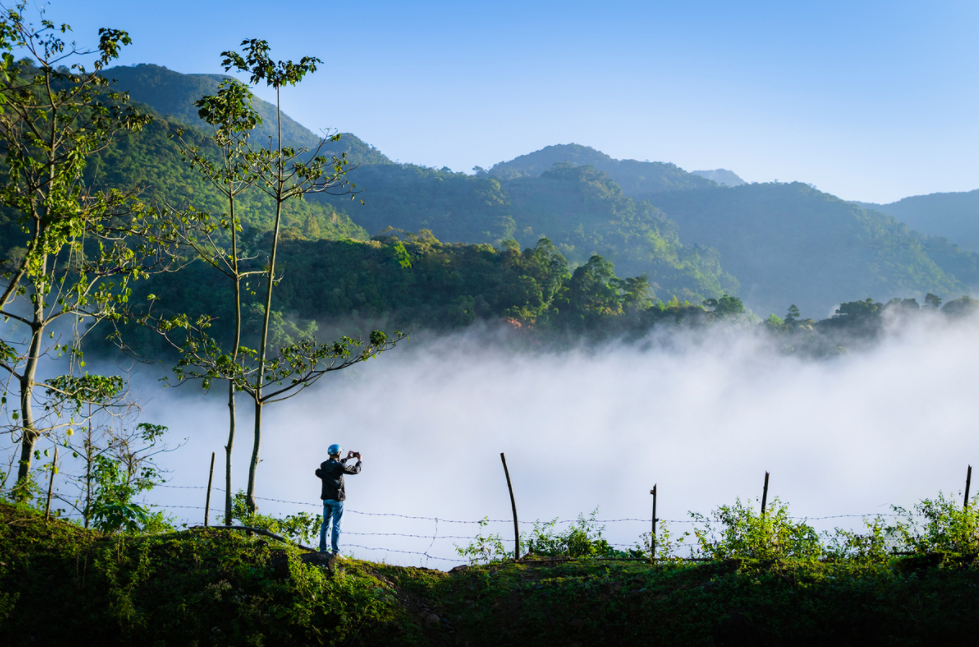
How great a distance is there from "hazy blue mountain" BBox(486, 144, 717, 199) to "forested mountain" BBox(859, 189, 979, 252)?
43473 millimetres

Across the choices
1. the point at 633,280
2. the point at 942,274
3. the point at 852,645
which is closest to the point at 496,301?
the point at 633,280

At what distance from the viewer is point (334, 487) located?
6.81 m

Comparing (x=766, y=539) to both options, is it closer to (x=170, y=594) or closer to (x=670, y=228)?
(x=170, y=594)

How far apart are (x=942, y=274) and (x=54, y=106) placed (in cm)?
12401

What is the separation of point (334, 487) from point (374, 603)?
63.9 inches

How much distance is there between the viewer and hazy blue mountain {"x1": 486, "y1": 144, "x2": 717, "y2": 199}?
152 m

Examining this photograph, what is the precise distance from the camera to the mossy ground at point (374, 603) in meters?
4.70

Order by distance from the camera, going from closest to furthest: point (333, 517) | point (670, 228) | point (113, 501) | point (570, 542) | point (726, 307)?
point (113, 501), point (333, 517), point (570, 542), point (726, 307), point (670, 228)

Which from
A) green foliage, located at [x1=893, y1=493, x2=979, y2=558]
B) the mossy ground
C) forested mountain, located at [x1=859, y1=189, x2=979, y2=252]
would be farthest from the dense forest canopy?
green foliage, located at [x1=893, y1=493, x2=979, y2=558]

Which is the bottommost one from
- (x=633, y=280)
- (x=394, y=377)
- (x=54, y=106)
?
(x=54, y=106)

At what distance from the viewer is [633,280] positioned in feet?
173

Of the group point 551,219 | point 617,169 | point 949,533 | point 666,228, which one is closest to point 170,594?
point 949,533

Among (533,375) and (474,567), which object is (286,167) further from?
(533,375)

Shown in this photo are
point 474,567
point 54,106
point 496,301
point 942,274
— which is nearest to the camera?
point 54,106
